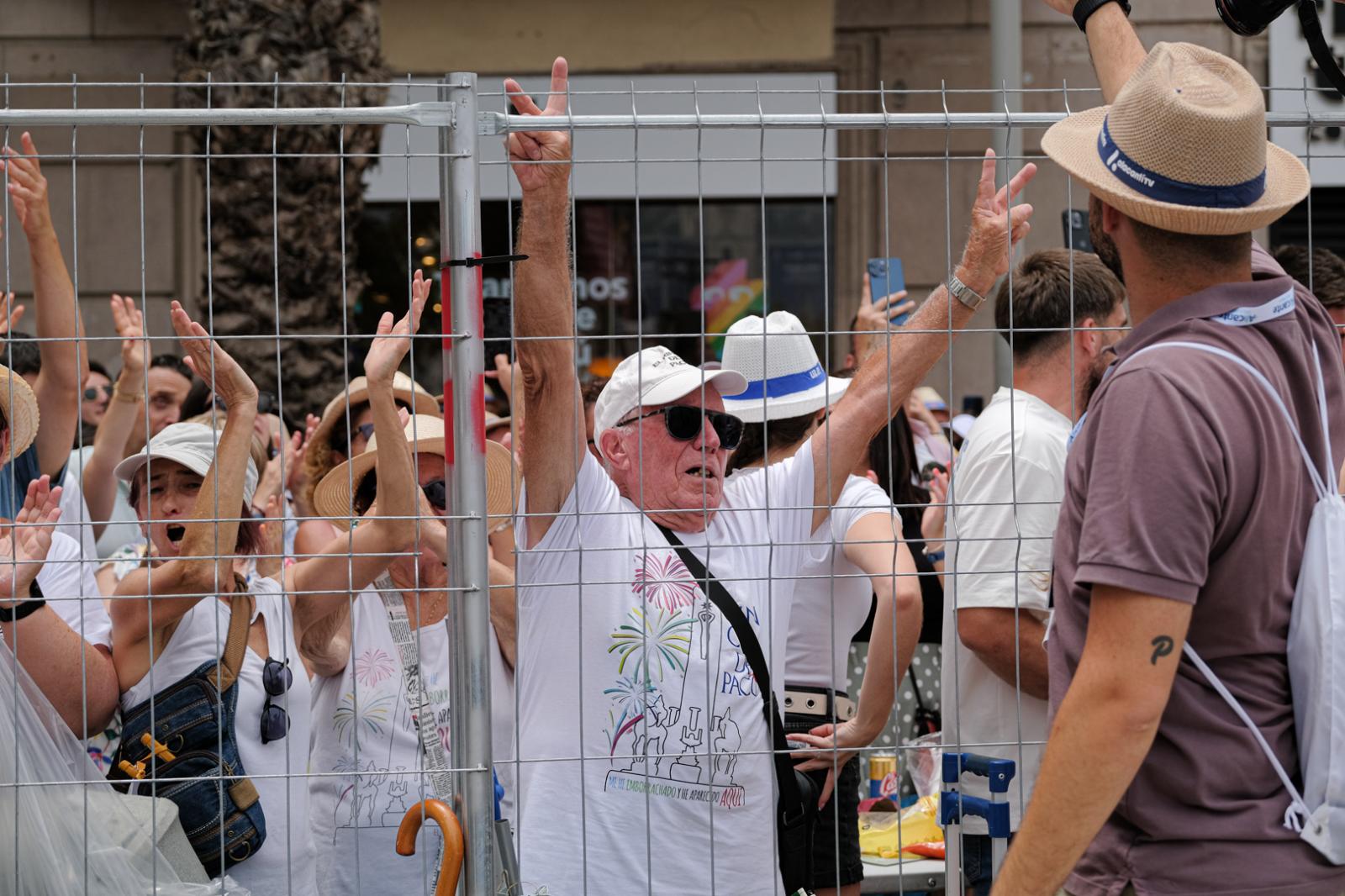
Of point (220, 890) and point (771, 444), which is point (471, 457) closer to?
point (220, 890)

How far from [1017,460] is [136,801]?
73.8 inches

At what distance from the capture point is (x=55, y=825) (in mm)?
2623

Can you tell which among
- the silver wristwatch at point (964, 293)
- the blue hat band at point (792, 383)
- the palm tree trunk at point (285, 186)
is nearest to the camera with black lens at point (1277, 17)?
the silver wristwatch at point (964, 293)

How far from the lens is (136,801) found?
2.74 meters

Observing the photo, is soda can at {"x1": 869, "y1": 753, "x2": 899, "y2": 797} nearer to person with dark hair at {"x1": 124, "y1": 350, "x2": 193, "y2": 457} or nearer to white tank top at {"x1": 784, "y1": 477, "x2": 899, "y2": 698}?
white tank top at {"x1": 784, "y1": 477, "x2": 899, "y2": 698}

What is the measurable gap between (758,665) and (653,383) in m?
0.64

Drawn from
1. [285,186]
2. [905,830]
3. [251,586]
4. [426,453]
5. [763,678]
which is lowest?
[905,830]

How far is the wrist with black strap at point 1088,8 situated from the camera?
105 inches

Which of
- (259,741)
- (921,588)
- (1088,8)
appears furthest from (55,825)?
(921,588)

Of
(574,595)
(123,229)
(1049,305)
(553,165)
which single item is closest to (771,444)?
(1049,305)

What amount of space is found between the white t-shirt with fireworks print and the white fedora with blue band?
84cm

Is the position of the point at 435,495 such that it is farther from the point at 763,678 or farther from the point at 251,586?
the point at 763,678

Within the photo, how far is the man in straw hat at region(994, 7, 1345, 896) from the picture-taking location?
6.15 ft

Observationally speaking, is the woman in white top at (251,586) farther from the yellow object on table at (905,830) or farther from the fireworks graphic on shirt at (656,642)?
the yellow object on table at (905,830)
